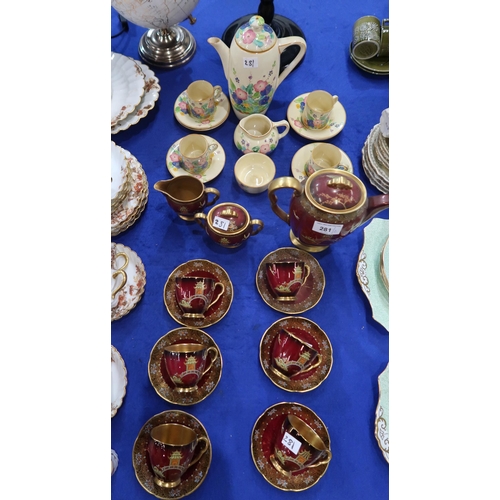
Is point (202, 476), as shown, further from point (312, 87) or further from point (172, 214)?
point (312, 87)

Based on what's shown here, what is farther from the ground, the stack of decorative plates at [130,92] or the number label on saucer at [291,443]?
the stack of decorative plates at [130,92]

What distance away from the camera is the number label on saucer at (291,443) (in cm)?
90

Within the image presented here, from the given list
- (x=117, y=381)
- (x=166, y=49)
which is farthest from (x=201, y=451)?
(x=166, y=49)

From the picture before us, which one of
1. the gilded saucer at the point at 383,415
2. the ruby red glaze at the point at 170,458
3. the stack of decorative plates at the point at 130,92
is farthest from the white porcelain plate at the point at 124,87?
the gilded saucer at the point at 383,415

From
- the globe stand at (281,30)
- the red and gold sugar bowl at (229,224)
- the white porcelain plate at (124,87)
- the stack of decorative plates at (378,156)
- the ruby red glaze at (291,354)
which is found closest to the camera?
the ruby red glaze at (291,354)

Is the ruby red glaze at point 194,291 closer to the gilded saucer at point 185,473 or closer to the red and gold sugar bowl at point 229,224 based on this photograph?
the red and gold sugar bowl at point 229,224

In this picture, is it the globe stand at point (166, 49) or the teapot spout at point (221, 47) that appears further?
the globe stand at point (166, 49)

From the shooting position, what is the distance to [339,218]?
884 mm

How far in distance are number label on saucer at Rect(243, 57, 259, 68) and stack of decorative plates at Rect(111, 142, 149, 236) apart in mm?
459

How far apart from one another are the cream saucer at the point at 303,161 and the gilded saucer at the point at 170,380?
0.60 metres

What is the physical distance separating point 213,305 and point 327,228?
0.41 meters

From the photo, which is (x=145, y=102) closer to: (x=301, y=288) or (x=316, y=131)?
(x=316, y=131)

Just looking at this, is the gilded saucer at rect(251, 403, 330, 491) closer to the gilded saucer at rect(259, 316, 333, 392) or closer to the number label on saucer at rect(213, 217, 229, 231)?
→ the gilded saucer at rect(259, 316, 333, 392)

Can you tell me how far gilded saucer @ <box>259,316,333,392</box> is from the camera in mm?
1044
